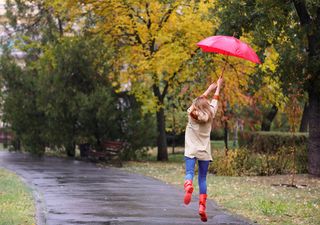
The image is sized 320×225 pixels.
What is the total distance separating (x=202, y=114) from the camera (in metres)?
9.36

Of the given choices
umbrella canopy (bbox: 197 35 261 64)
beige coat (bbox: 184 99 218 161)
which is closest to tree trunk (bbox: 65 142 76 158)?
umbrella canopy (bbox: 197 35 261 64)

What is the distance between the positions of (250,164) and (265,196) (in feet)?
20.2

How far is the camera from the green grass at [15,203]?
30.7 feet

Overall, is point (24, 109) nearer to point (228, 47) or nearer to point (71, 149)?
point (71, 149)

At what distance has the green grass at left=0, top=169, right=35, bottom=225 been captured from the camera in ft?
30.7

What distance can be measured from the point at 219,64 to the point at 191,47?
4.26ft

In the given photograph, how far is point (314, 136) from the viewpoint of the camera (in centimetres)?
1859

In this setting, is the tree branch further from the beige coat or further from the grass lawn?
the beige coat

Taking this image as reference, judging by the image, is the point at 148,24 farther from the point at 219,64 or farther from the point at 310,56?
the point at 310,56

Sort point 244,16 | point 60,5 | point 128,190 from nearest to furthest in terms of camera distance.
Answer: point 128,190, point 244,16, point 60,5

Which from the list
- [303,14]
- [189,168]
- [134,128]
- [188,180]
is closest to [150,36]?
[134,128]

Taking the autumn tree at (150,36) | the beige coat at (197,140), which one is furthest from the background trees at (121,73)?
the beige coat at (197,140)

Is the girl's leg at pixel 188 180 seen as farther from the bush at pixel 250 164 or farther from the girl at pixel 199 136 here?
the bush at pixel 250 164

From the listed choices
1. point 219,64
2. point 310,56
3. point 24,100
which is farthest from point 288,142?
point 24,100
